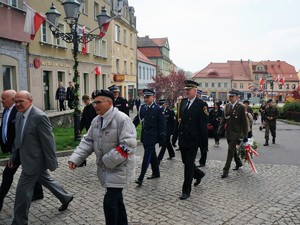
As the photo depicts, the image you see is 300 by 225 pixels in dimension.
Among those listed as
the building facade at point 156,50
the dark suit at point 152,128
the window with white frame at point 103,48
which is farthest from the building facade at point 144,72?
the dark suit at point 152,128

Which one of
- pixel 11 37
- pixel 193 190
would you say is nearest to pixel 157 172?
pixel 193 190

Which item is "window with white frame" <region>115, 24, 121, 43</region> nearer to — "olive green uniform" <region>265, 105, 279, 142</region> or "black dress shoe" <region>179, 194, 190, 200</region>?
"olive green uniform" <region>265, 105, 279, 142</region>

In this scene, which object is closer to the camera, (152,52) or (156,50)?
(152,52)

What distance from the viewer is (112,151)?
3.62 meters

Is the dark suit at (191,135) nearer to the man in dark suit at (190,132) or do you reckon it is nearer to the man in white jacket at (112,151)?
the man in dark suit at (190,132)

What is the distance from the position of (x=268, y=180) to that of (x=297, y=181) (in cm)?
62

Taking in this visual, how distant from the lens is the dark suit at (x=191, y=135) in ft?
19.1

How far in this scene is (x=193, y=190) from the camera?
626 centimetres

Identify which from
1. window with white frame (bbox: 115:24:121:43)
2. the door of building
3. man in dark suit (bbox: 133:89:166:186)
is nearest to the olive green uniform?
A: man in dark suit (bbox: 133:89:166:186)

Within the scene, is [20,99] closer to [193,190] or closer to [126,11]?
[193,190]

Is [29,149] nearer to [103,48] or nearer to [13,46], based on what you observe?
[13,46]

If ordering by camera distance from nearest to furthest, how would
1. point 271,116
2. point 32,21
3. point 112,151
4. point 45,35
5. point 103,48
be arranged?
point 112,151
point 32,21
point 271,116
point 45,35
point 103,48

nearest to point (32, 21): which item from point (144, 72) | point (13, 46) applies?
point (13, 46)

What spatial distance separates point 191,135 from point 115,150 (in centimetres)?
255
